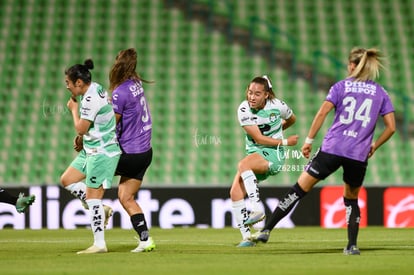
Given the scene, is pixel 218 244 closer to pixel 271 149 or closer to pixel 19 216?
pixel 271 149

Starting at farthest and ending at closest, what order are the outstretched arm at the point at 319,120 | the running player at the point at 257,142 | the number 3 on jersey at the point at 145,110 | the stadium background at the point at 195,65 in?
the stadium background at the point at 195,65, the running player at the point at 257,142, the number 3 on jersey at the point at 145,110, the outstretched arm at the point at 319,120

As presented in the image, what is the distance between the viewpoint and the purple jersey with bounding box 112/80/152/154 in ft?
30.6

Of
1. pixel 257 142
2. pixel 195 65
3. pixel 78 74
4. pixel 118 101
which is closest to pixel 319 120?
pixel 257 142

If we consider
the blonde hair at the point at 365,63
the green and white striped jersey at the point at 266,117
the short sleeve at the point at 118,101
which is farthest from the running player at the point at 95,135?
the blonde hair at the point at 365,63

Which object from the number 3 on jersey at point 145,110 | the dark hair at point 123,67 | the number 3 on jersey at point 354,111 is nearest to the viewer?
the number 3 on jersey at point 354,111

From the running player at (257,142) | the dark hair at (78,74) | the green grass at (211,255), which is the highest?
the dark hair at (78,74)

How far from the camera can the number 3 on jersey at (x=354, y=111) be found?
8.75 metres

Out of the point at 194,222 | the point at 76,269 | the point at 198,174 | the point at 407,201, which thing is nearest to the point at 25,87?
the point at 198,174

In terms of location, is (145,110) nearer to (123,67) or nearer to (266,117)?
(123,67)

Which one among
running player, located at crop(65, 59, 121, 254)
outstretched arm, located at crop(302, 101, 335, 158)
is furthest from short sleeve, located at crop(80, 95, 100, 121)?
outstretched arm, located at crop(302, 101, 335, 158)

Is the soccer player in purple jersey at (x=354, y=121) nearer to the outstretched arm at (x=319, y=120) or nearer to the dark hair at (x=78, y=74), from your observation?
the outstretched arm at (x=319, y=120)

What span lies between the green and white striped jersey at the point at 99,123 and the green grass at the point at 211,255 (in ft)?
3.36

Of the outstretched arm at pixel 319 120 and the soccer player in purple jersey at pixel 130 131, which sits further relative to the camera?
the soccer player in purple jersey at pixel 130 131

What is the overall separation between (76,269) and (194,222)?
718 centimetres
